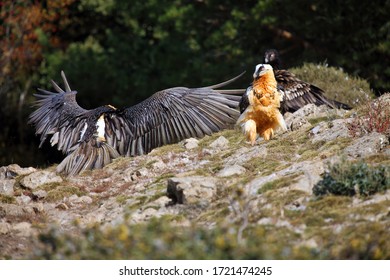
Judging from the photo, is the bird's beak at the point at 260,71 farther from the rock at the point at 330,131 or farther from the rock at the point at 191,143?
the rock at the point at 191,143

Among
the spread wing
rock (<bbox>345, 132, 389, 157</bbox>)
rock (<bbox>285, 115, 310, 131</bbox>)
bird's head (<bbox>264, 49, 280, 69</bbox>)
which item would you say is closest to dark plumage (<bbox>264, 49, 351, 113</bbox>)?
the spread wing

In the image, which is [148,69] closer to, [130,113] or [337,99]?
[337,99]

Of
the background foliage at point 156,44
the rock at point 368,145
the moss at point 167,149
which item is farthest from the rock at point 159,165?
the background foliage at point 156,44

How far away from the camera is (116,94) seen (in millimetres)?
29125

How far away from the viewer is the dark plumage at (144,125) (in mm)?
13102

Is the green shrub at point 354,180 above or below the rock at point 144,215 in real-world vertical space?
above

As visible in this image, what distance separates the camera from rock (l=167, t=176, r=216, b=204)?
10.6 metres

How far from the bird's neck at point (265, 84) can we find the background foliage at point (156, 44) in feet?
33.0

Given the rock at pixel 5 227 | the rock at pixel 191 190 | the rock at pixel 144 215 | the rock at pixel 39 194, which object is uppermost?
the rock at pixel 191 190

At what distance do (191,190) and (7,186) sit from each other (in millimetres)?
3619

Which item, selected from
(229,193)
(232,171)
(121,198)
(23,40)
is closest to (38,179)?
(121,198)

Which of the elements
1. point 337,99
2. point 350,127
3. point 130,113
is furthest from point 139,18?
point 350,127

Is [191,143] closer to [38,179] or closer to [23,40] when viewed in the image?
[38,179]

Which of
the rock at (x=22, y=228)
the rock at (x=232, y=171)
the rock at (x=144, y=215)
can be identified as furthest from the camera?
the rock at (x=232, y=171)
